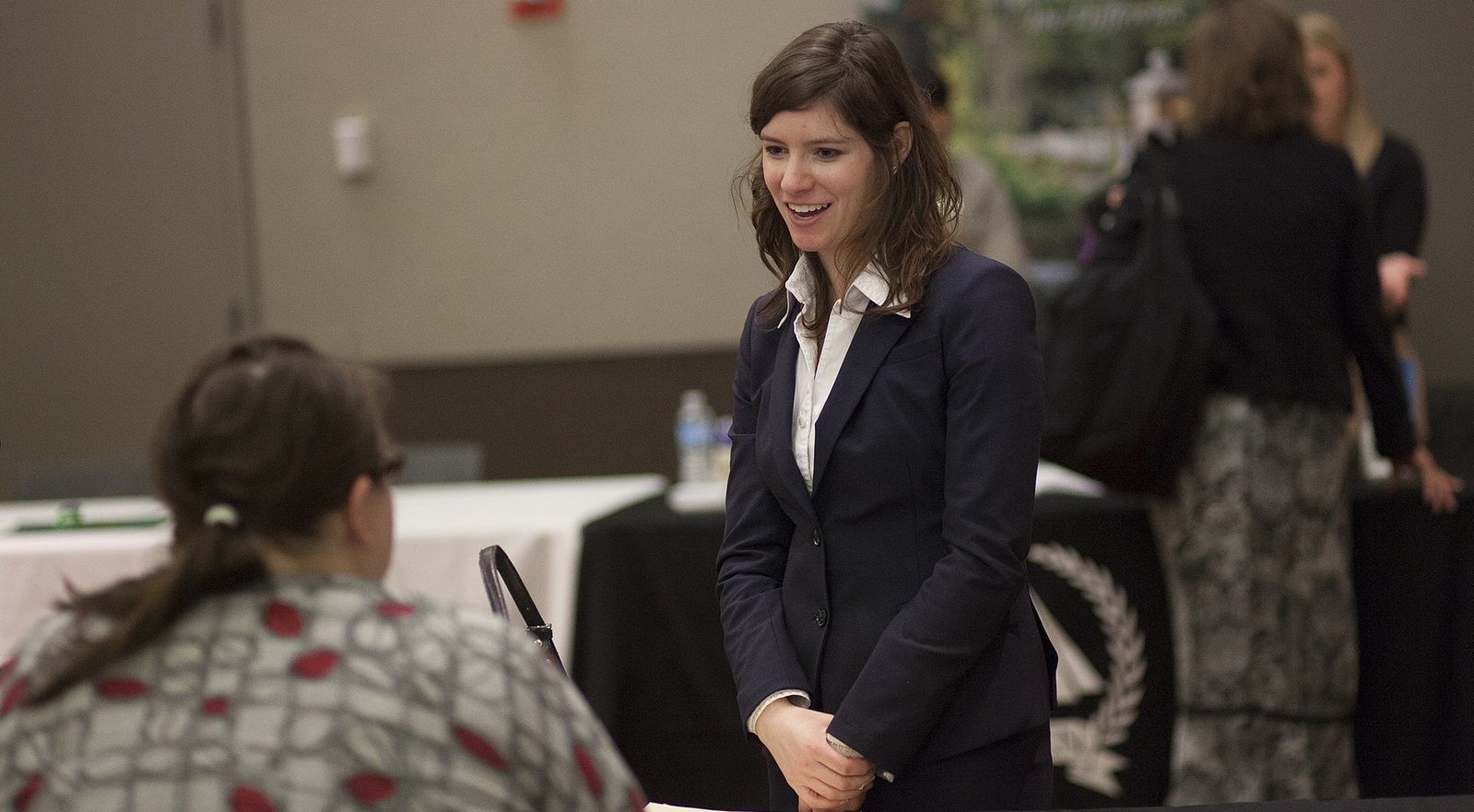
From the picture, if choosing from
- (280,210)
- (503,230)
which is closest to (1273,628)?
(503,230)

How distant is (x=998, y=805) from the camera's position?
1546 millimetres

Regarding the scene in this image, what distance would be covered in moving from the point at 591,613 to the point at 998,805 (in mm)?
1637

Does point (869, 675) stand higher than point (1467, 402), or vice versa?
point (869, 675)

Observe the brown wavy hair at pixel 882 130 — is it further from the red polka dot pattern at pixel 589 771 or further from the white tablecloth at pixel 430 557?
the white tablecloth at pixel 430 557

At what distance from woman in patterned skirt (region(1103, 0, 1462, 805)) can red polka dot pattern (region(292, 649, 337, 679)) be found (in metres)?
2.25

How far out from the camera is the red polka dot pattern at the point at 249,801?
0.99 m

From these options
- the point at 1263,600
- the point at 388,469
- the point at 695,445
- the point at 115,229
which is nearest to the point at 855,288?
the point at 388,469

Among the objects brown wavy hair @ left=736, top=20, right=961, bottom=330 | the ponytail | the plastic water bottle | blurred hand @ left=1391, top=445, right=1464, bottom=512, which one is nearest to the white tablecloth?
the plastic water bottle

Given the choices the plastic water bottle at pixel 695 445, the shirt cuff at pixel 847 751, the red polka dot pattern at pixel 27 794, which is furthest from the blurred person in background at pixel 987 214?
the red polka dot pattern at pixel 27 794

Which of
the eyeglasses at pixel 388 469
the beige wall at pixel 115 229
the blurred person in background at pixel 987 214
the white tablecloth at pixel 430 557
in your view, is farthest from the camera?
the beige wall at pixel 115 229

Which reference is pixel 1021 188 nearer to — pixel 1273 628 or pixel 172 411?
pixel 1273 628

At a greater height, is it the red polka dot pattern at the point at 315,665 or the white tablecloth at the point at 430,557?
the red polka dot pattern at the point at 315,665

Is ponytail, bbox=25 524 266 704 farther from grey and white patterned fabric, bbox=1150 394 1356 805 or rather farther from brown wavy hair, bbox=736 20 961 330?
grey and white patterned fabric, bbox=1150 394 1356 805

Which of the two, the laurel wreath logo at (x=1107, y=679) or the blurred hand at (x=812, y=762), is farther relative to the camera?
the laurel wreath logo at (x=1107, y=679)
